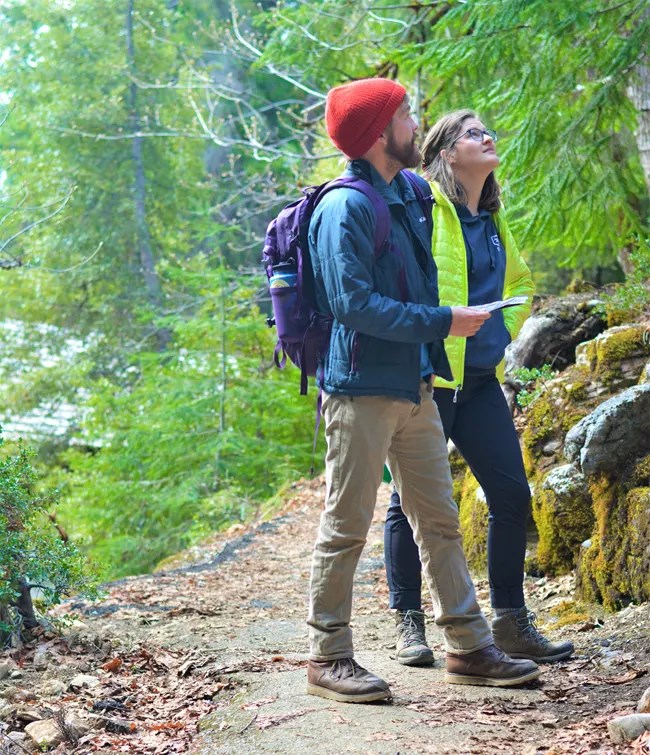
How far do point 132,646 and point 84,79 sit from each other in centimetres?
2077

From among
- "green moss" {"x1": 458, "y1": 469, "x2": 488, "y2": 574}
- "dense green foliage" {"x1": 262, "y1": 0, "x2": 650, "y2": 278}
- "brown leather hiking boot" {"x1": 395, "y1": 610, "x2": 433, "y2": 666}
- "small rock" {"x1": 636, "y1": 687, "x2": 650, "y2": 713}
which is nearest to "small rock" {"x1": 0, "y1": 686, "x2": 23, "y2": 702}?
"brown leather hiking boot" {"x1": 395, "y1": 610, "x2": 433, "y2": 666}

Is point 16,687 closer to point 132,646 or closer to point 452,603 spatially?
point 132,646

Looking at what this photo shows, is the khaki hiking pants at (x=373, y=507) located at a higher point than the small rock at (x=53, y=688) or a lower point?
higher

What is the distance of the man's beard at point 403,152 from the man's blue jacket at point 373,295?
0.30ft

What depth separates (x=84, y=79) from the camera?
2336 centimetres

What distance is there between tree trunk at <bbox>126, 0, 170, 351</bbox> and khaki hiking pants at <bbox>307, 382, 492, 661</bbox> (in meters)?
19.4

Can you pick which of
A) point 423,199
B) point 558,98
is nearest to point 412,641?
point 423,199

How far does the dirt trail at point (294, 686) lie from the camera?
314 centimetres

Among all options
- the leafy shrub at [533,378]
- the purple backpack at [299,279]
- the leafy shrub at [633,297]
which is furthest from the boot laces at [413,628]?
the leafy shrub at [633,297]

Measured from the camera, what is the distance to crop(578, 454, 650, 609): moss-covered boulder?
454 cm

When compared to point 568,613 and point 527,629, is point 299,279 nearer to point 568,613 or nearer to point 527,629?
point 527,629

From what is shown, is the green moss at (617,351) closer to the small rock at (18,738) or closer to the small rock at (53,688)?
the small rock at (53,688)

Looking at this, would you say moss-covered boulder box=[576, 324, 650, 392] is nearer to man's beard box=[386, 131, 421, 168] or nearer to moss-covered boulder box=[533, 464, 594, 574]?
moss-covered boulder box=[533, 464, 594, 574]

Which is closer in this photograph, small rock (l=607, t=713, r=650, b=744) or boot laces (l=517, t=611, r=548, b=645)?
small rock (l=607, t=713, r=650, b=744)
